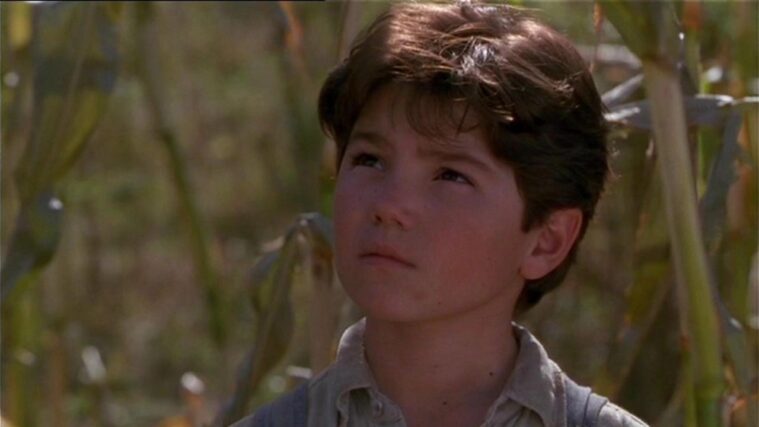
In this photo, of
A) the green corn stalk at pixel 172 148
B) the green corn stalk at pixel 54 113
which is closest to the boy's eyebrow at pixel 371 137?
the green corn stalk at pixel 54 113

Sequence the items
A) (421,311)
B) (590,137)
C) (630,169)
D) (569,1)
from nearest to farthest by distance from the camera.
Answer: (421,311) → (590,137) → (630,169) → (569,1)

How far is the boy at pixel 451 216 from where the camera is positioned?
4.21ft

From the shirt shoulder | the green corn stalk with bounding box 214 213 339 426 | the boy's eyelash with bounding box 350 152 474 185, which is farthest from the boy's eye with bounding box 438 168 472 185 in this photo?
the green corn stalk with bounding box 214 213 339 426

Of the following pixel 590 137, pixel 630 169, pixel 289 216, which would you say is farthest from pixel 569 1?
pixel 590 137

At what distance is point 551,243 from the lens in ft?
4.58

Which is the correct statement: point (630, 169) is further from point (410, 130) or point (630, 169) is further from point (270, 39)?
point (270, 39)

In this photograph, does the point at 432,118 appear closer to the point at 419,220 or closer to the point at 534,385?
the point at 419,220

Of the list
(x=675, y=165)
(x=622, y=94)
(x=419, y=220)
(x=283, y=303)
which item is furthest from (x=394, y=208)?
(x=622, y=94)

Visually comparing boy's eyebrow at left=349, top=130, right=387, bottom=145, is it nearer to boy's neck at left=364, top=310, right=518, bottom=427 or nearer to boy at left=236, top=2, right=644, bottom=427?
boy at left=236, top=2, right=644, bottom=427

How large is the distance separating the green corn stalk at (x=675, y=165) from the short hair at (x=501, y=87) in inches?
2.4

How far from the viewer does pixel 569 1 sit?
10.4 feet

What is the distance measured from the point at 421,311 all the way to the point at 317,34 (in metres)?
3.05

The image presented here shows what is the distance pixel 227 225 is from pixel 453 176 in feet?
10.1

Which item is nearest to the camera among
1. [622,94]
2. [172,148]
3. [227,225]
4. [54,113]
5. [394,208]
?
[394,208]
